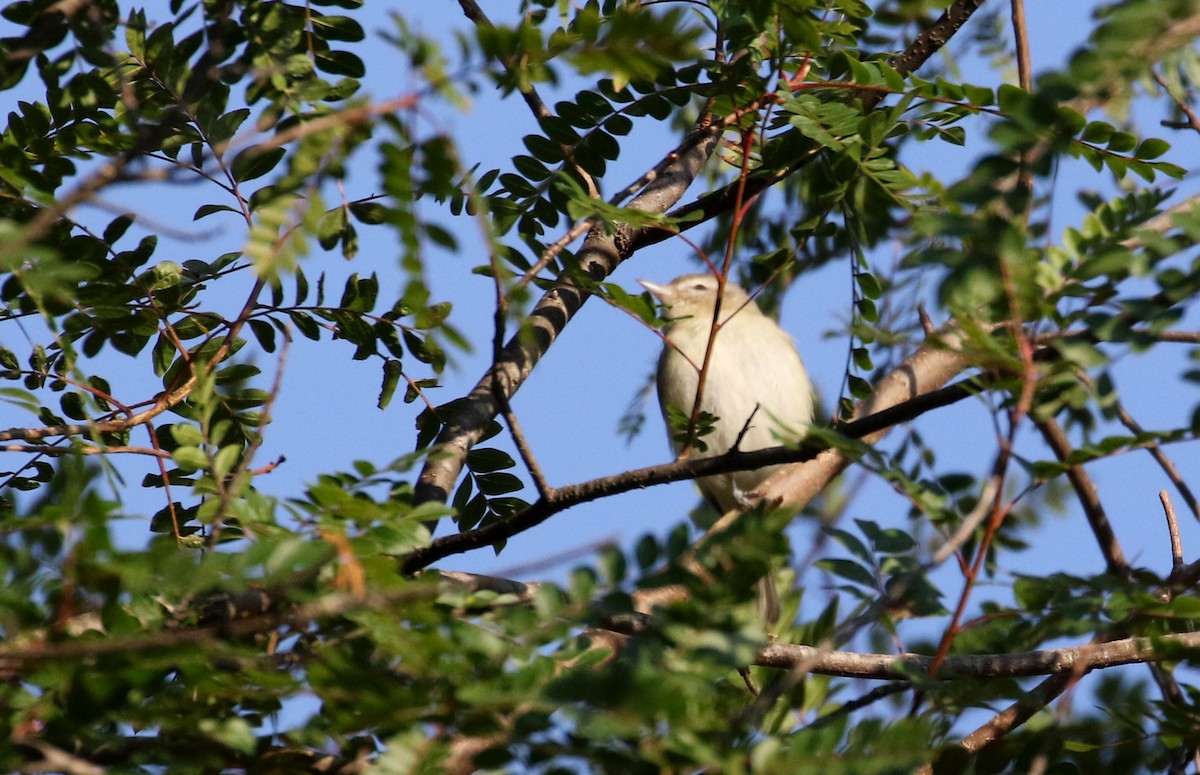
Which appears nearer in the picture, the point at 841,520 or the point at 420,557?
the point at 841,520

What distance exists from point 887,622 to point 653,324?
87 cm

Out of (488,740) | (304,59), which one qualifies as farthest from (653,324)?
(488,740)

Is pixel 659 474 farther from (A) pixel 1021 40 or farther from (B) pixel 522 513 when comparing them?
(A) pixel 1021 40

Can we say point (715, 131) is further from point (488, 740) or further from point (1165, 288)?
point (488, 740)

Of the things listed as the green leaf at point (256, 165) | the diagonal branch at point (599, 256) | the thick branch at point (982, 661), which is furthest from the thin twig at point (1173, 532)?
the green leaf at point (256, 165)

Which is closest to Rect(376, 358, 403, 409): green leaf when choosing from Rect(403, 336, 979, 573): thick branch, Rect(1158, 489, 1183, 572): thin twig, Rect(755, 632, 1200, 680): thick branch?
Rect(403, 336, 979, 573): thick branch

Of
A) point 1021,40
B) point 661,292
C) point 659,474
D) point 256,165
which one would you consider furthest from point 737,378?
point 659,474

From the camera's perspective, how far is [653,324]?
2814 millimetres

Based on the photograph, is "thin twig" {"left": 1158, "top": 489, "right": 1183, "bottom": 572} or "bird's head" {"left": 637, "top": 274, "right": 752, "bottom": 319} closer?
"thin twig" {"left": 1158, "top": 489, "right": 1183, "bottom": 572}

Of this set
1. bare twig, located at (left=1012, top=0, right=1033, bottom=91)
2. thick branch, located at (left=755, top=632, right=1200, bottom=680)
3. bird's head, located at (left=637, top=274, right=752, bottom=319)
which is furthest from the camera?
bird's head, located at (left=637, top=274, right=752, bottom=319)

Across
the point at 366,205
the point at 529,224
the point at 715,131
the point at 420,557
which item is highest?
the point at 715,131

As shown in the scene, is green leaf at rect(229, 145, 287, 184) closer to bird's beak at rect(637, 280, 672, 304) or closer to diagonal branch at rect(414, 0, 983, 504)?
diagonal branch at rect(414, 0, 983, 504)

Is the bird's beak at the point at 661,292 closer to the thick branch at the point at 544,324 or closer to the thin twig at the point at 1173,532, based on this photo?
the thick branch at the point at 544,324

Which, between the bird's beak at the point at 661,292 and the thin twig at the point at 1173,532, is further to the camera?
the bird's beak at the point at 661,292
